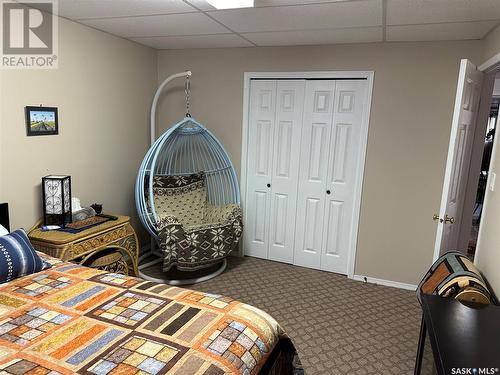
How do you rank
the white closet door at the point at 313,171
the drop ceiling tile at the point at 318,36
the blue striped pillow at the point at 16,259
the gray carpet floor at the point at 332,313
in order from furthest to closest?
the white closet door at the point at 313,171 → the drop ceiling tile at the point at 318,36 → the gray carpet floor at the point at 332,313 → the blue striped pillow at the point at 16,259

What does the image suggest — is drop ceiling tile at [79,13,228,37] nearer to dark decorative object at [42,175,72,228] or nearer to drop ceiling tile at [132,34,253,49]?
drop ceiling tile at [132,34,253,49]

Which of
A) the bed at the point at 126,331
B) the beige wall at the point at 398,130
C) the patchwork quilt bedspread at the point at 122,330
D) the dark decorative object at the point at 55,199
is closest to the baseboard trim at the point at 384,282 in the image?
the beige wall at the point at 398,130

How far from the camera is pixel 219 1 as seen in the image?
2260 millimetres

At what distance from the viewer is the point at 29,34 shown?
267 cm

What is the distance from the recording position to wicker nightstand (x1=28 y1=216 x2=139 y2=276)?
2576mm

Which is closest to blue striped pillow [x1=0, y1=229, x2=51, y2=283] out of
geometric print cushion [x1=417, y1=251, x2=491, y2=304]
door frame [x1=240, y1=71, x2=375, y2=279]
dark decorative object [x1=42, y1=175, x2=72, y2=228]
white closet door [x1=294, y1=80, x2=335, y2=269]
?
dark decorative object [x1=42, y1=175, x2=72, y2=228]

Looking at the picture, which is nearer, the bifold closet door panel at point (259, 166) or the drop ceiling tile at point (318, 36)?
the drop ceiling tile at point (318, 36)

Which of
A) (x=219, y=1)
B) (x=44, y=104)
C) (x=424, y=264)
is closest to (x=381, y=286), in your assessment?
(x=424, y=264)

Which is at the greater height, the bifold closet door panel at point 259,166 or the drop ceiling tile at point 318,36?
the drop ceiling tile at point 318,36

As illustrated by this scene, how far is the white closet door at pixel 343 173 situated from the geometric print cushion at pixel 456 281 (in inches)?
55.3

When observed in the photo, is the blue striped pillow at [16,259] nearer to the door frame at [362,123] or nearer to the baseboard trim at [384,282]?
the door frame at [362,123]

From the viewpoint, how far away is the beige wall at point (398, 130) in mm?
3246

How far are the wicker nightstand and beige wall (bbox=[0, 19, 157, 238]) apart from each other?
0.36 metres

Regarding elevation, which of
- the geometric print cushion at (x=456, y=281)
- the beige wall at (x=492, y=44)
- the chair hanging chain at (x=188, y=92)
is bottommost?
the geometric print cushion at (x=456, y=281)
